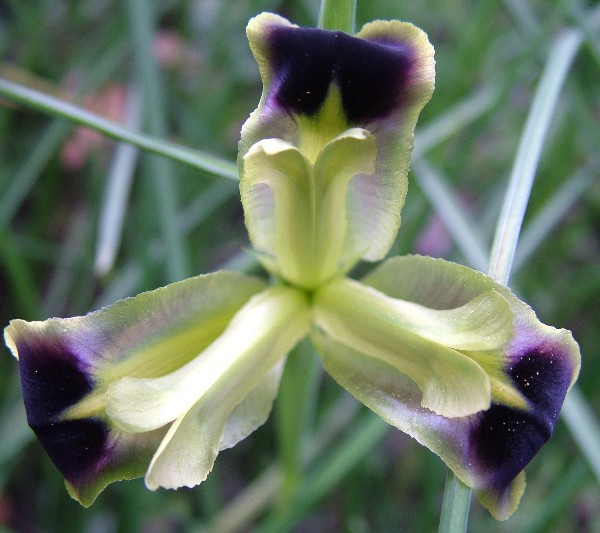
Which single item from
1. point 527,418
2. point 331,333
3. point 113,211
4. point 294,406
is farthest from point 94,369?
point 113,211

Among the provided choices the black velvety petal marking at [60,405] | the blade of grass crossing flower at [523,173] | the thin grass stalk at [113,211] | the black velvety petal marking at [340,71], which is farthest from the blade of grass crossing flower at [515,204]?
the thin grass stalk at [113,211]

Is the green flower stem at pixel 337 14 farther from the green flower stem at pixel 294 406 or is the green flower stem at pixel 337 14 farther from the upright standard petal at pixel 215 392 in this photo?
the green flower stem at pixel 294 406

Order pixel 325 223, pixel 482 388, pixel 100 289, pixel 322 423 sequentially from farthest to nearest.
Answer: pixel 100 289
pixel 322 423
pixel 325 223
pixel 482 388

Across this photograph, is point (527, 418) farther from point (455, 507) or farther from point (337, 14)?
point (337, 14)

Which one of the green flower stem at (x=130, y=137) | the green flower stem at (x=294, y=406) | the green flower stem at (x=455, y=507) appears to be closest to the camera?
the green flower stem at (x=455, y=507)

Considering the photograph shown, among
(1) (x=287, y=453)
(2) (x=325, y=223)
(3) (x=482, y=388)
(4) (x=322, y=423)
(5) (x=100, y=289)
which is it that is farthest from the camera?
(5) (x=100, y=289)

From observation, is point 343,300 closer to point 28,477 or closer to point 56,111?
point 56,111

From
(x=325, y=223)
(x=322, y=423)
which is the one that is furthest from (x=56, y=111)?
(x=322, y=423)

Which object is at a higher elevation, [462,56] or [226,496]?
[462,56]
